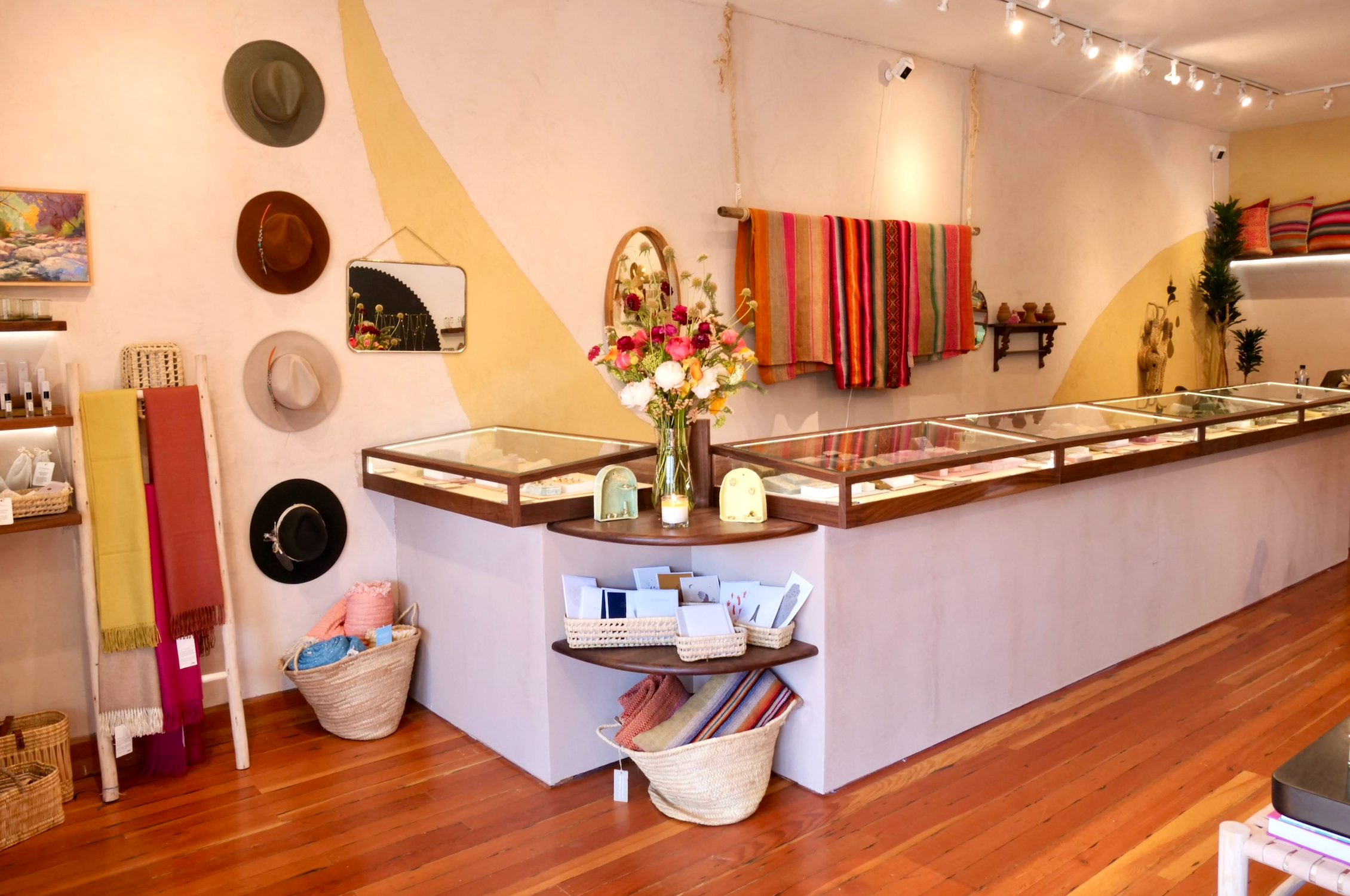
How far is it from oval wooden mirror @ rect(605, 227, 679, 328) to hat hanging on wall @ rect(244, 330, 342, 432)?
126cm

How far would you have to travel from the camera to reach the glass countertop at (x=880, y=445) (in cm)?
303

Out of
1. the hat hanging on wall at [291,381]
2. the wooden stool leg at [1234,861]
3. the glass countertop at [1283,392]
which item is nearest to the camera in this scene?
the wooden stool leg at [1234,861]

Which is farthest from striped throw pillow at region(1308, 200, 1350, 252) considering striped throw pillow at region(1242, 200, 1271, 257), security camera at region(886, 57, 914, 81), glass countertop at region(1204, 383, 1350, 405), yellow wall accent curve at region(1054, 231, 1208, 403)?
security camera at region(886, 57, 914, 81)

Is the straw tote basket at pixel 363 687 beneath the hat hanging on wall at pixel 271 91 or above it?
beneath

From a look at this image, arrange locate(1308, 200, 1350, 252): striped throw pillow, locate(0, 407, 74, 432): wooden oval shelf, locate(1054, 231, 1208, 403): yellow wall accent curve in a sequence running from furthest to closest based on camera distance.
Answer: locate(1308, 200, 1350, 252): striped throw pillow
locate(1054, 231, 1208, 403): yellow wall accent curve
locate(0, 407, 74, 432): wooden oval shelf

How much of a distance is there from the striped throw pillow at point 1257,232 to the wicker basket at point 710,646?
7.02 metres

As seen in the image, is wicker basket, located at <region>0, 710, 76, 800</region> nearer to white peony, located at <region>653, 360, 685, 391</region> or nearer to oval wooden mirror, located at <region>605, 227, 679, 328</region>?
white peony, located at <region>653, 360, 685, 391</region>

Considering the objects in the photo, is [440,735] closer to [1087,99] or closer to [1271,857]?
[1271,857]

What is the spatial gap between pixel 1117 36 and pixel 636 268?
314cm

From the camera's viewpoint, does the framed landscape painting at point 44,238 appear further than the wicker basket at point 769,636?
Yes

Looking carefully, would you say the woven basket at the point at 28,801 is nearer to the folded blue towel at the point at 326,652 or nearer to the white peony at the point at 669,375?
the folded blue towel at the point at 326,652

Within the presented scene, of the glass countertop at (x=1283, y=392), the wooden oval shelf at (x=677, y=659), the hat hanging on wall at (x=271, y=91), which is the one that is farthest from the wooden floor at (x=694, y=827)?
the glass countertop at (x=1283, y=392)

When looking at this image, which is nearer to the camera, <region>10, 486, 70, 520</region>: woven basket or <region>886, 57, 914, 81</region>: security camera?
<region>10, 486, 70, 520</region>: woven basket

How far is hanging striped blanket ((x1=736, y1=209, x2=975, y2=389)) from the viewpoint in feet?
15.6
